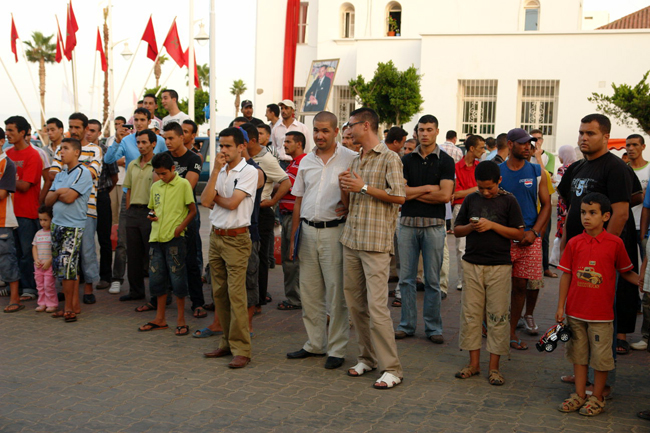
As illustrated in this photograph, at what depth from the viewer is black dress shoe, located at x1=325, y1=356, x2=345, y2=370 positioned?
227 inches

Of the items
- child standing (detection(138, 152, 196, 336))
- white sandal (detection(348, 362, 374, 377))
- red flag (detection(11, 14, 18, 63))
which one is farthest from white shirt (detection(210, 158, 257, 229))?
red flag (detection(11, 14, 18, 63))

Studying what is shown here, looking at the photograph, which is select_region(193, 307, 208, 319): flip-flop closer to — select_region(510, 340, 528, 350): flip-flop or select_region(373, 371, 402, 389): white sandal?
select_region(373, 371, 402, 389): white sandal

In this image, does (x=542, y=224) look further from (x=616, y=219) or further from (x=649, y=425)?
(x=649, y=425)

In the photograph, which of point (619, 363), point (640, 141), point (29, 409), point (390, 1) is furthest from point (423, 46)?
point (29, 409)

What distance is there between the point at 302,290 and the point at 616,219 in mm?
2710

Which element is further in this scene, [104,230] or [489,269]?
[104,230]

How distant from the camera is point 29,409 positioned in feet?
15.6

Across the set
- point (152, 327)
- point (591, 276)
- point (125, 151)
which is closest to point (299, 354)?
point (152, 327)

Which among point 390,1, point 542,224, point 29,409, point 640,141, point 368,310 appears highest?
point 390,1

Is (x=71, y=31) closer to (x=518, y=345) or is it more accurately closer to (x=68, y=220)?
(x=68, y=220)

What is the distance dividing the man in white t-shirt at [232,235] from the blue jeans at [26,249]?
3.14 m

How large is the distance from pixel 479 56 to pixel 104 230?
2529 cm

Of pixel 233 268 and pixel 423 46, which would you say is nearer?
pixel 233 268

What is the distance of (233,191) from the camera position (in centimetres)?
588
